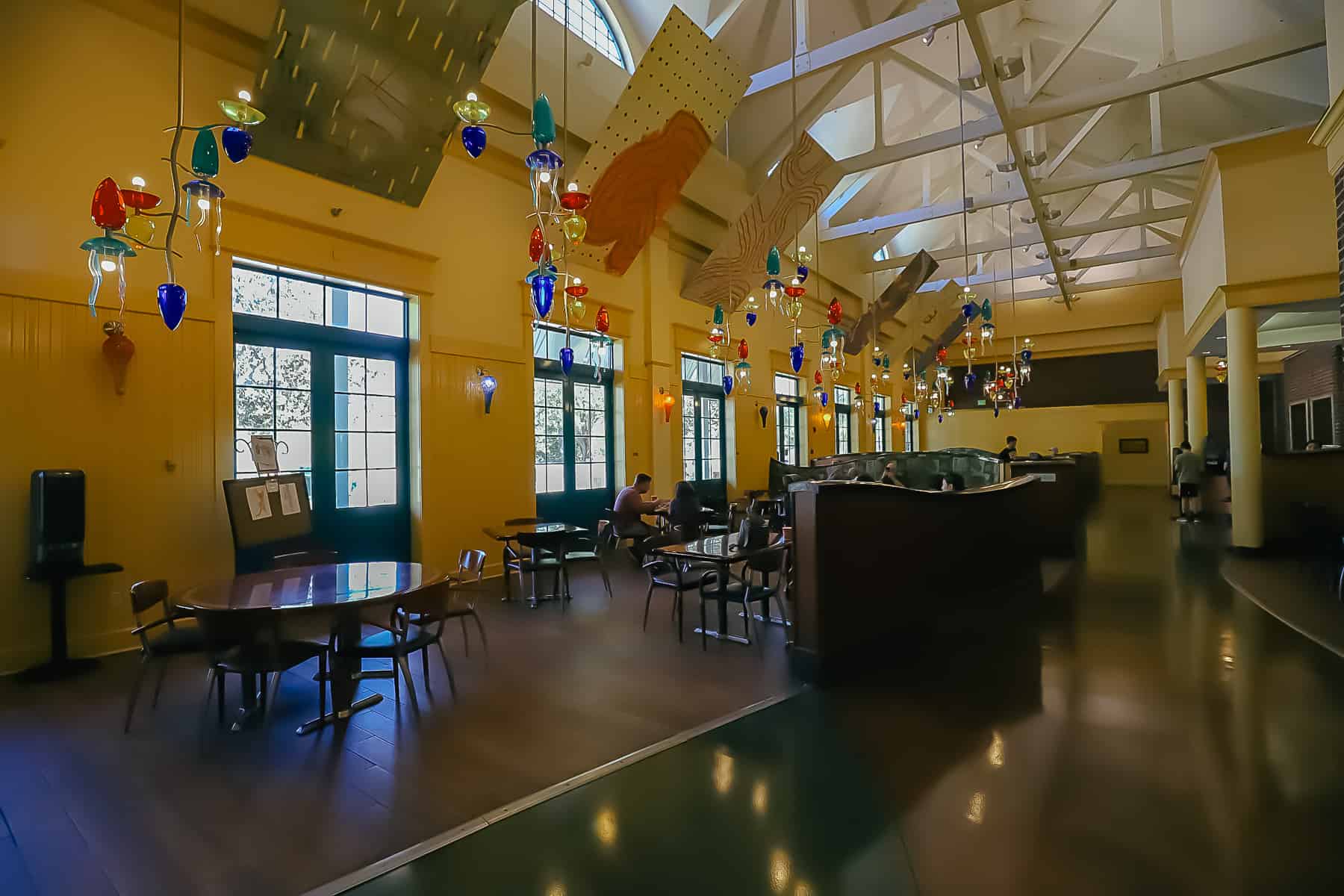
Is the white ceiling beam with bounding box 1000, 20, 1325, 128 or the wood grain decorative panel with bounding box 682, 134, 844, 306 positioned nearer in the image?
the white ceiling beam with bounding box 1000, 20, 1325, 128

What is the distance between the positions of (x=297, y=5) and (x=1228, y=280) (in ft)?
29.7

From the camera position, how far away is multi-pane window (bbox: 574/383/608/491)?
816 centimetres

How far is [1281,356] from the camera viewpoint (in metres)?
15.7

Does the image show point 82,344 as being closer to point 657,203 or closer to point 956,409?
point 657,203

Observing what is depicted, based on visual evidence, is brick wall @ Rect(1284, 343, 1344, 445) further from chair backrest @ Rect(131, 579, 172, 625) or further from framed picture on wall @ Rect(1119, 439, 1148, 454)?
chair backrest @ Rect(131, 579, 172, 625)

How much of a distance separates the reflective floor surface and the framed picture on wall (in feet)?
57.6

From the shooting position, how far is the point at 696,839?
2084 millimetres

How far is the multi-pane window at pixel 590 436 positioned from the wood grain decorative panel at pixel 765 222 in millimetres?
2372

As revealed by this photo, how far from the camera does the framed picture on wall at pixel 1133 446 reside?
61.0ft

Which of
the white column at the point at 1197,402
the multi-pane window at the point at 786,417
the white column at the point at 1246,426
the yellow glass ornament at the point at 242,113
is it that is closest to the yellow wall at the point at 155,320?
the yellow glass ornament at the point at 242,113

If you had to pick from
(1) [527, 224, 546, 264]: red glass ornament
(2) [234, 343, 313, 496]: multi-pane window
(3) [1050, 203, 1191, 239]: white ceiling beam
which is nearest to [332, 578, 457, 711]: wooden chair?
(1) [527, 224, 546, 264]: red glass ornament

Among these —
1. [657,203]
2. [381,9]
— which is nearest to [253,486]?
[381,9]

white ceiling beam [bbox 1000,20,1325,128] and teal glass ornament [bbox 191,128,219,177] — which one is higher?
white ceiling beam [bbox 1000,20,1325,128]

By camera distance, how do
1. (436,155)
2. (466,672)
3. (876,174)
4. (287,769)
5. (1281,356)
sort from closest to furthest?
(287,769)
(466,672)
(436,155)
(876,174)
(1281,356)
